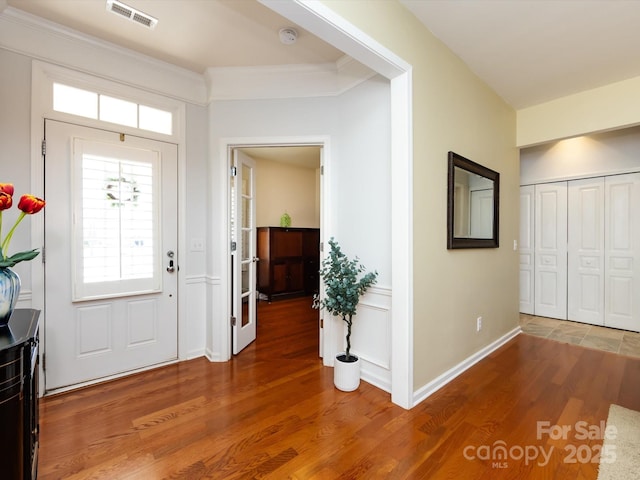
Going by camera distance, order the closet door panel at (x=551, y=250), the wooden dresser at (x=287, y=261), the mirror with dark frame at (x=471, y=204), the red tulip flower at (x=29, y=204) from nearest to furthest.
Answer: the red tulip flower at (x=29, y=204)
the mirror with dark frame at (x=471, y=204)
the closet door panel at (x=551, y=250)
the wooden dresser at (x=287, y=261)

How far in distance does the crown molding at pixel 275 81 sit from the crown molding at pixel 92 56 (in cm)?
23

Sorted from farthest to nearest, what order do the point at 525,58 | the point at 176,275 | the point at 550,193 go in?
the point at 550,193 → the point at 176,275 → the point at 525,58

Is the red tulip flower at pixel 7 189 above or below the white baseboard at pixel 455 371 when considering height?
above

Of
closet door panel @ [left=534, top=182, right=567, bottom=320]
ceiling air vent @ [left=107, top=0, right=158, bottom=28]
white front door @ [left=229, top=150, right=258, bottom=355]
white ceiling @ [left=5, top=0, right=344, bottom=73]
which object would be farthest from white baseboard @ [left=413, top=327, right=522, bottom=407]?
ceiling air vent @ [left=107, top=0, right=158, bottom=28]

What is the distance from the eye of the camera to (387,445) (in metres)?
1.73

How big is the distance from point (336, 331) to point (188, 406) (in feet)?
4.24

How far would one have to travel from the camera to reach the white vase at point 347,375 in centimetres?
232

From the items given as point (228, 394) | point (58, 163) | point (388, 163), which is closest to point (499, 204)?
point (388, 163)

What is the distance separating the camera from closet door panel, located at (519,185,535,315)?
4512 mm

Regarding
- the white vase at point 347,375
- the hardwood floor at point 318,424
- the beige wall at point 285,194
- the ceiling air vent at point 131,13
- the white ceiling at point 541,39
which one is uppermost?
the ceiling air vent at point 131,13

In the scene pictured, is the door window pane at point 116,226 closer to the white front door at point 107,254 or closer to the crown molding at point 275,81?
the white front door at point 107,254

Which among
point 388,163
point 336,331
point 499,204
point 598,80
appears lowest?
point 336,331

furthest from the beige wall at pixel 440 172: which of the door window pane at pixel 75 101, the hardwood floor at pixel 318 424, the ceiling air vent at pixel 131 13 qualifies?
the door window pane at pixel 75 101

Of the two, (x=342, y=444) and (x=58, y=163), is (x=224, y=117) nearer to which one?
(x=58, y=163)
